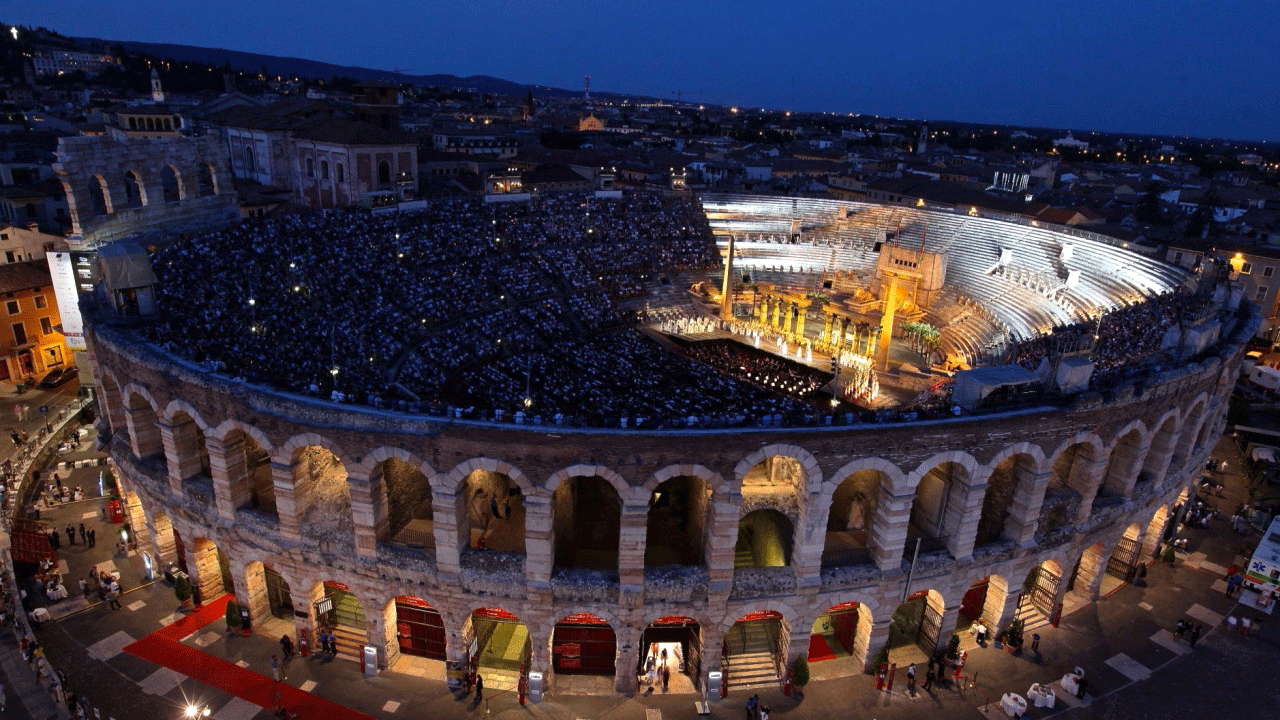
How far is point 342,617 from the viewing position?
28.5 m

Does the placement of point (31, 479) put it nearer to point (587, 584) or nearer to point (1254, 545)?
point (587, 584)

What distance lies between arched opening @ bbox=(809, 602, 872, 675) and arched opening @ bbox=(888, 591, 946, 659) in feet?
Answer: 4.86

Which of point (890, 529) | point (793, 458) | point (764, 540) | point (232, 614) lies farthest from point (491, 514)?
point (890, 529)

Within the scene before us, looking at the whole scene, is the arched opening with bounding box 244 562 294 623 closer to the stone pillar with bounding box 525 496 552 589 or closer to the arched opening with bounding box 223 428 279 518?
the arched opening with bounding box 223 428 279 518

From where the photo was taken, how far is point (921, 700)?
26.2m

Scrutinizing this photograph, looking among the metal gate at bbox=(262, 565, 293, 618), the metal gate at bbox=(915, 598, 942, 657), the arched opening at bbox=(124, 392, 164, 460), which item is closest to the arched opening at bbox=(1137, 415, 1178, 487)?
the metal gate at bbox=(915, 598, 942, 657)

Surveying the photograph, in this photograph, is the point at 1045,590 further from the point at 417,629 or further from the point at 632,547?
the point at 417,629

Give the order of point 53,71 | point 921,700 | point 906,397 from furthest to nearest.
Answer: point 53,71, point 906,397, point 921,700

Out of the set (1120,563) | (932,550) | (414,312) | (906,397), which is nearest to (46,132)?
(414,312)

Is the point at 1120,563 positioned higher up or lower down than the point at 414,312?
lower down

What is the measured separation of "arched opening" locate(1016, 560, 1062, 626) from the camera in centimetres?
3000

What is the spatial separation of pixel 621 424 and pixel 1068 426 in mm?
15541

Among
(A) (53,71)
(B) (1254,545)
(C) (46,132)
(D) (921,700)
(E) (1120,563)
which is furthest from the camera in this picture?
(A) (53,71)

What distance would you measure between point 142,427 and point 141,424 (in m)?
0.14
